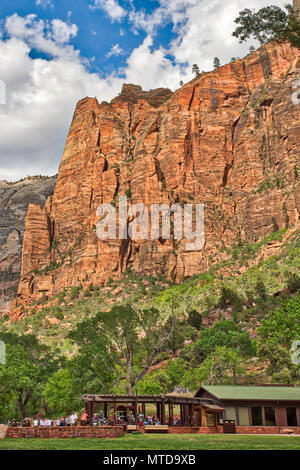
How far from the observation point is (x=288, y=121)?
105 meters

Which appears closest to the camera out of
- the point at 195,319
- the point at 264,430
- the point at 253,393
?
the point at 264,430

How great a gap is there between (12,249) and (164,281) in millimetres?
72133

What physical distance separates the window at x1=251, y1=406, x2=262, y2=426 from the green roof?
851 millimetres

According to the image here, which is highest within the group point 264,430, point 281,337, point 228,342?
point 228,342

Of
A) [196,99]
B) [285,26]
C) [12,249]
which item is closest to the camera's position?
[285,26]

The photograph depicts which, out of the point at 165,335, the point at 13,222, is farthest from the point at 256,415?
the point at 13,222

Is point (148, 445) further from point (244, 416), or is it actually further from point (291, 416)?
point (291, 416)

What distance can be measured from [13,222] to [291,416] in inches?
5616

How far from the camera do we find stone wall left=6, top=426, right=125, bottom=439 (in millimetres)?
23094

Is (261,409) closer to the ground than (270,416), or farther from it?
farther from it

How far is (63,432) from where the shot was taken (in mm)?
23625

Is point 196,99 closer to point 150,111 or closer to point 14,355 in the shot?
point 150,111

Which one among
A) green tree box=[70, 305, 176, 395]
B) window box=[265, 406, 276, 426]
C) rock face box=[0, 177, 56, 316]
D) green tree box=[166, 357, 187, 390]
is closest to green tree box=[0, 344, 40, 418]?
green tree box=[70, 305, 176, 395]
